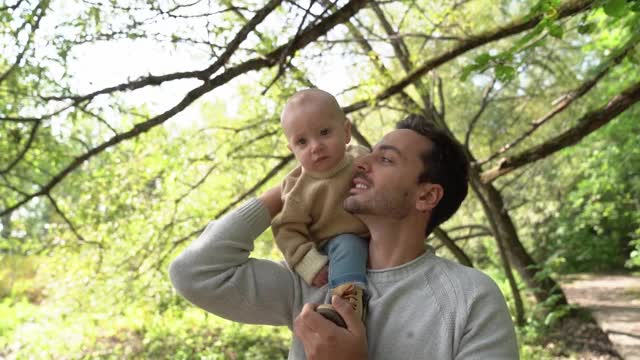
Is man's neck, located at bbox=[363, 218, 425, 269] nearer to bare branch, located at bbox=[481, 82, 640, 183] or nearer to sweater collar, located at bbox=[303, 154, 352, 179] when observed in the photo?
sweater collar, located at bbox=[303, 154, 352, 179]

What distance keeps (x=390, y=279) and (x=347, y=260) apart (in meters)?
0.14

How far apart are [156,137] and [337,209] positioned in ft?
13.3

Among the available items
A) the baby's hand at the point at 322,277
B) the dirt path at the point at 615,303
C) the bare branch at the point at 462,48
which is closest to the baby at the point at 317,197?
the baby's hand at the point at 322,277

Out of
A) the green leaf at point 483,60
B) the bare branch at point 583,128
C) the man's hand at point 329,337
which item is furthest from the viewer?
the bare branch at point 583,128

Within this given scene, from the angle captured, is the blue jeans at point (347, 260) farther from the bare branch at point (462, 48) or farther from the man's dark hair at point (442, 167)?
the bare branch at point (462, 48)

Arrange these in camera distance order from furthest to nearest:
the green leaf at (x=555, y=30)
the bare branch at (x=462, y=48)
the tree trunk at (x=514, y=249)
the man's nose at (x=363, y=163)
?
the tree trunk at (x=514, y=249), the bare branch at (x=462, y=48), the green leaf at (x=555, y=30), the man's nose at (x=363, y=163)

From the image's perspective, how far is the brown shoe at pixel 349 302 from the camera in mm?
1397

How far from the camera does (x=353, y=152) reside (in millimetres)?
1815

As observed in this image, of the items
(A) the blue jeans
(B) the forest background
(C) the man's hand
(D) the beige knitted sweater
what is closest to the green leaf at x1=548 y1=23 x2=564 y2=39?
(B) the forest background

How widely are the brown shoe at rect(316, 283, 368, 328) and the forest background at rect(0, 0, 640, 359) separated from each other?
48.5 inches

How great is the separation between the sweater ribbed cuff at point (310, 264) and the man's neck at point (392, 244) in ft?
0.50

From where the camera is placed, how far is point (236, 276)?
162cm

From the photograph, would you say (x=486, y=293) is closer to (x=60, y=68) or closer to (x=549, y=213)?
(x=60, y=68)

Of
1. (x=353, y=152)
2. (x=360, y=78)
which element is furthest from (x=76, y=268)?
(x=353, y=152)
